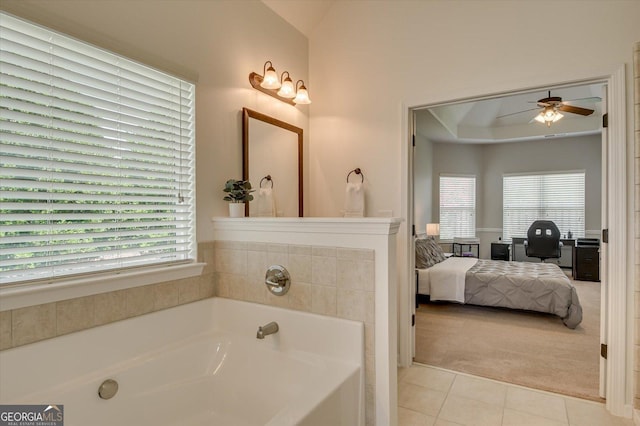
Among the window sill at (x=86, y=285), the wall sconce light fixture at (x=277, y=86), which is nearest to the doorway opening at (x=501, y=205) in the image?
the wall sconce light fixture at (x=277, y=86)

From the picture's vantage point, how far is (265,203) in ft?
8.81

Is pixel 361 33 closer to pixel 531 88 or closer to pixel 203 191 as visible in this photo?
pixel 531 88

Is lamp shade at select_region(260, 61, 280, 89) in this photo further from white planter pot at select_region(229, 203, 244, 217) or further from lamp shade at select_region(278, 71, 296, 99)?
white planter pot at select_region(229, 203, 244, 217)

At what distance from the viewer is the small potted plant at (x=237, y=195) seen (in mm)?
2273

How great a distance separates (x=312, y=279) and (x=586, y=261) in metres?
6.31

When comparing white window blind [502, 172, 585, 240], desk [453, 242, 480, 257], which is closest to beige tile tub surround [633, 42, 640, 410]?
desk [453, 242, 480, 257]

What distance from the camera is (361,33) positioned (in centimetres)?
305

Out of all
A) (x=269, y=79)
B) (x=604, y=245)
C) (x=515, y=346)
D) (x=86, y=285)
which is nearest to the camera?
(x=86, y=285)

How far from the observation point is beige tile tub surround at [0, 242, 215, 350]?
1.43m

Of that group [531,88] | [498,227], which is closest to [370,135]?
[531,88]

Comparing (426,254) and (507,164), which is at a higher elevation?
(507,164)

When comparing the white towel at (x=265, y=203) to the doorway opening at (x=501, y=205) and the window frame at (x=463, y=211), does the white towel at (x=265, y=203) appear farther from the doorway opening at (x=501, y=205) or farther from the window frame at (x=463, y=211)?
the window frame at (x=463, y=211)

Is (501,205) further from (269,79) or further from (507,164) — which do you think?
(269,79)

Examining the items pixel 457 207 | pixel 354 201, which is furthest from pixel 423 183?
pixel 354 201
